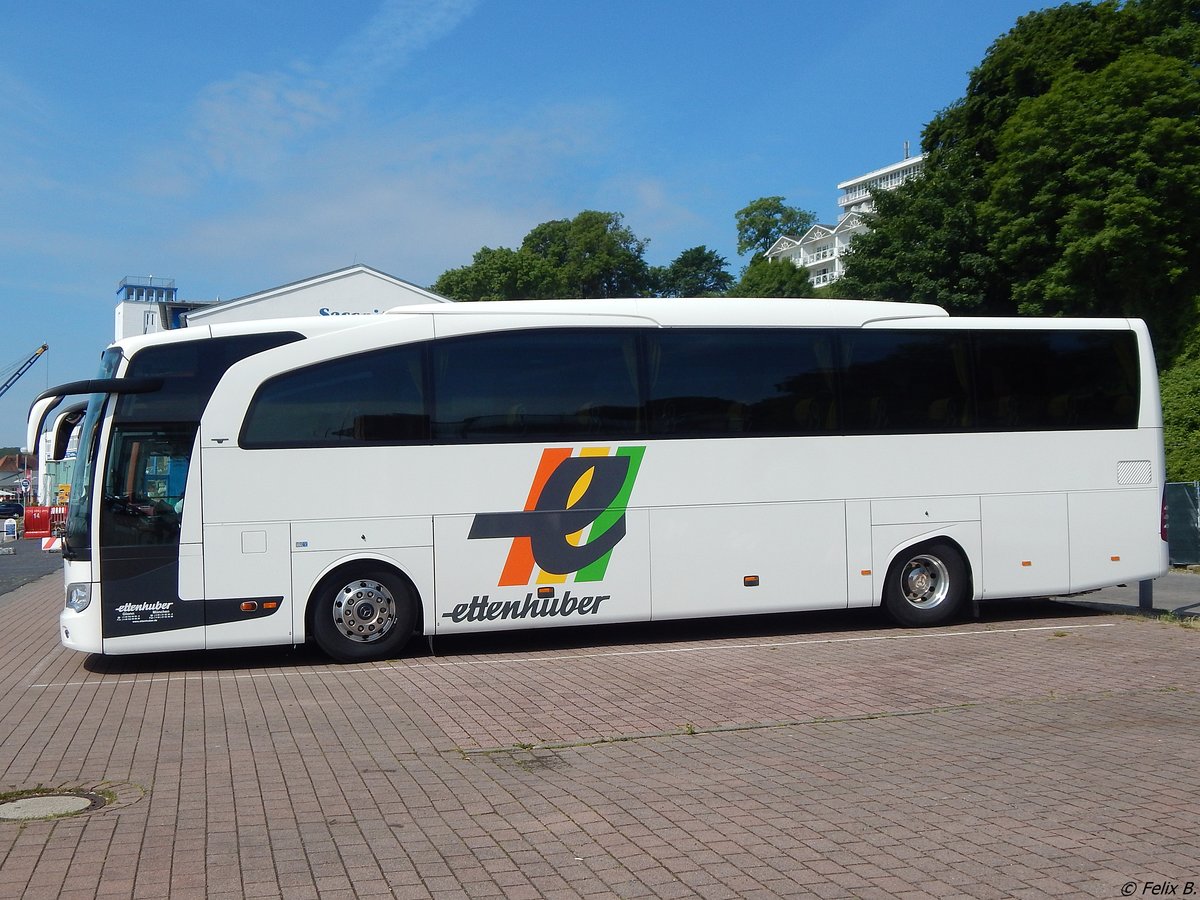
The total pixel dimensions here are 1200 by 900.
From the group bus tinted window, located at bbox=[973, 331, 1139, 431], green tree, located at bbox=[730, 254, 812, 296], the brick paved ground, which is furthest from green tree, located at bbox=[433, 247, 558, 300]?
the brick paved ground

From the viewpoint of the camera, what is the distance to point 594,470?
474 inches

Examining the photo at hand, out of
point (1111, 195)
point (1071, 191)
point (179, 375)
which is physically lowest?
point (179, 375)

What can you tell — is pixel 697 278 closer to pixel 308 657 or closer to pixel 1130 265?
pixel 1130 265

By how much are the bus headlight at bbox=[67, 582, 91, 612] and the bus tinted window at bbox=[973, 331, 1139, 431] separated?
32.2 feet

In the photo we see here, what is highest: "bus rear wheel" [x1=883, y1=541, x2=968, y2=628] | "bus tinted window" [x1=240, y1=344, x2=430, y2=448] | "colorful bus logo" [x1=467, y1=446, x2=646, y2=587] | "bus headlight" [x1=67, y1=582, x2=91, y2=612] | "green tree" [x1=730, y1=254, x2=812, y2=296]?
"green tree" [x1=730, y1=254, x2=812, y2=296]

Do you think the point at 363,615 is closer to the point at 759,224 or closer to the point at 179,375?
the point at 179,375

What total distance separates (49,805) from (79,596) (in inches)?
193

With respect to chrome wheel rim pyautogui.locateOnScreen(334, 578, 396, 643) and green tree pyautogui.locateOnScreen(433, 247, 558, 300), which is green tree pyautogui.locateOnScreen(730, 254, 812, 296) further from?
chrome wheel rim pyautogui.locateOnScreen(334, 578, 396, 643)

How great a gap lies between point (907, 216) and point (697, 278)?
2443 inches

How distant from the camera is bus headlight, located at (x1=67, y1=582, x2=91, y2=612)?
1075 cm

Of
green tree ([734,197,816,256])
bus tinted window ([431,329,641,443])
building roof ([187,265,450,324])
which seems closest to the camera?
bus tinted window ([431,329,641,443])

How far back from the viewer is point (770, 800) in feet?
20.5

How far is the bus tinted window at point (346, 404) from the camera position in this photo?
36.6 feet

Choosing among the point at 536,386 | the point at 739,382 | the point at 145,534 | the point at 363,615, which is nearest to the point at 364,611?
the point at 363,615
